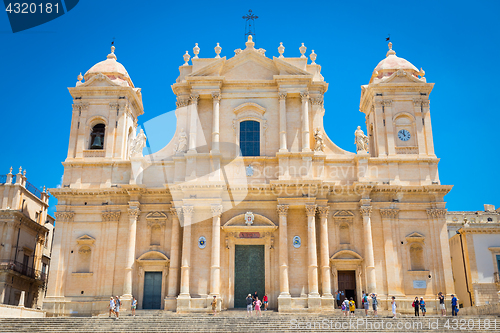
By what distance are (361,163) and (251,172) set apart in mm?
6327

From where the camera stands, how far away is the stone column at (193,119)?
1155 inches

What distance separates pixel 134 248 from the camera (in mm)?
28125

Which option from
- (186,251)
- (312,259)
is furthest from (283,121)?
(186,251)

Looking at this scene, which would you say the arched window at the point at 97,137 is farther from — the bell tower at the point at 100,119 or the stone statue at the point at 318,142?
the stone statue at the point at 318,142

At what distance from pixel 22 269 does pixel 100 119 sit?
1239 centimetres

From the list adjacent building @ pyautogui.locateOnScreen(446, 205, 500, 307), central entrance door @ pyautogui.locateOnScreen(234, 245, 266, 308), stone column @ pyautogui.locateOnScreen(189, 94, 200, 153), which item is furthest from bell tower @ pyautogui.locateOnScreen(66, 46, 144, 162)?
adjacent building @ pyautogui.locateOnScreen(446, 205, 500, 307)

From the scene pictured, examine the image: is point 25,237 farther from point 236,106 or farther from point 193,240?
point 236,106

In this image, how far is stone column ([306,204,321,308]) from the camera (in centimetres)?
2606

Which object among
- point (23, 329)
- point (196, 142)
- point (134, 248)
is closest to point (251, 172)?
point (196, 142)

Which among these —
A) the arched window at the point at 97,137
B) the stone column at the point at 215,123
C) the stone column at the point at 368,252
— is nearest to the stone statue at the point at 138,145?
the arched window at the point at 97,137

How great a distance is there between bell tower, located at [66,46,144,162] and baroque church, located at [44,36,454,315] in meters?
0.09

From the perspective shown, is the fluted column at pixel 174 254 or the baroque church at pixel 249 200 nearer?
the fluted column at pixel 174 254

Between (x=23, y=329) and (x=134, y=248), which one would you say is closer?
(x=23, y=329)

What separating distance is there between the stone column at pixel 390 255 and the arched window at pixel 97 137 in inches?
678
